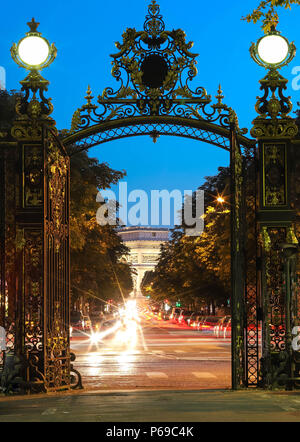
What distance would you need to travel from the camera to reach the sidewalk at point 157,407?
1113cm

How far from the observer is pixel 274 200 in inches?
663

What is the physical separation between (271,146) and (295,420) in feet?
24.2

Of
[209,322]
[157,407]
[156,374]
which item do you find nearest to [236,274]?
[157,407]

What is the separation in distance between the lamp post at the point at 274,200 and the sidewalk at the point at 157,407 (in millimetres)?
1084

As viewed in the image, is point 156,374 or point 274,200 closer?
point 274,200

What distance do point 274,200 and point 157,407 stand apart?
18.7 ft

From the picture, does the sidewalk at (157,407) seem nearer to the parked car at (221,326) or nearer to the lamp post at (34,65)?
the lamp post at (34,65)

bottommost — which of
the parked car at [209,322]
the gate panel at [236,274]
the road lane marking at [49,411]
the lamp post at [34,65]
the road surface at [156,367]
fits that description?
the parked car at [209,322]

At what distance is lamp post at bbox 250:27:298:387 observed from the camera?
1658 cm

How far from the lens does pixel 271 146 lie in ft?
56.0

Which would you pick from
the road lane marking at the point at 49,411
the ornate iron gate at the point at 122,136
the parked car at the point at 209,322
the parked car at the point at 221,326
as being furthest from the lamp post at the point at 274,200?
the parked car at the point at 209,322

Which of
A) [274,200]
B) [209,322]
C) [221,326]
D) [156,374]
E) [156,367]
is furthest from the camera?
[209,322]

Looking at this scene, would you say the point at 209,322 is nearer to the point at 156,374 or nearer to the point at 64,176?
the point at 156,374

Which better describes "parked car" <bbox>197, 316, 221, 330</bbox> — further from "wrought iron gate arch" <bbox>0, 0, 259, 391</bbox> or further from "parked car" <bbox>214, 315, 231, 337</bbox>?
"wrought iron gate arch" <bbox>0, 0, 259, 391</bbox>
